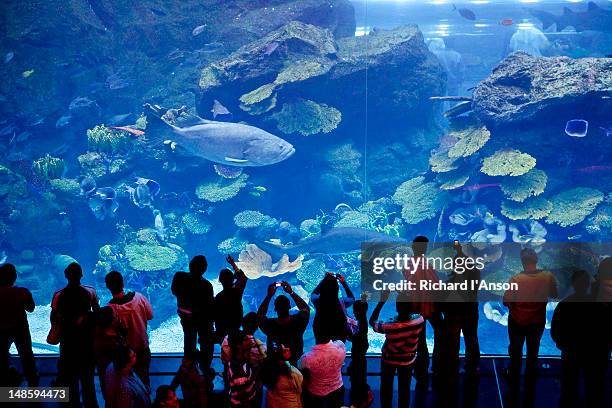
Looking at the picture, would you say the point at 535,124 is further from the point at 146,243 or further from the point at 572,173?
the point at 146,243

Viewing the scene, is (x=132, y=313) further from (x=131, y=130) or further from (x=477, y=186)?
(x=131, y=130)

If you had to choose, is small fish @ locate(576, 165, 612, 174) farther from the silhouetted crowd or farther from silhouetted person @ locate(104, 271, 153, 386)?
silhouetted person @ locate(104, 271, 153, 386)

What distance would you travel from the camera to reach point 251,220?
10961 mm

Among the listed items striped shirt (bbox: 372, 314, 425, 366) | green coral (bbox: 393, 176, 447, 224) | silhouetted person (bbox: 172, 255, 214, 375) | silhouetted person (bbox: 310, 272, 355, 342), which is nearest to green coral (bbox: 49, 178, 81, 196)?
green coral (bbox: 393, 176, 447, 224)

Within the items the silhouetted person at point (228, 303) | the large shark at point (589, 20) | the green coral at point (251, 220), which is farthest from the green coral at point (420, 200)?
the large shark at point (589, 20)

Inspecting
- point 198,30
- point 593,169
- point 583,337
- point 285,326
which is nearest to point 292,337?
point 285,326

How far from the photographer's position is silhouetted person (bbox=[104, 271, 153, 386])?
322 centimetres

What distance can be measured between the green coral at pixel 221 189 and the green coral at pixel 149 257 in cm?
165

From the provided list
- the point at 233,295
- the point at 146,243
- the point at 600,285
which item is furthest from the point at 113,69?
the point at 600,285

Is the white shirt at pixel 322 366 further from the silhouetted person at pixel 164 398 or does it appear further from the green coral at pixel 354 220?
the green coral at pixel 354 220

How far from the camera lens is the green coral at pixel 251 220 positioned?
10.9 m

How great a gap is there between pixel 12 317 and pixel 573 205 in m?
9.97

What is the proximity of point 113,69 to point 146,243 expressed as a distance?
588 centimetres

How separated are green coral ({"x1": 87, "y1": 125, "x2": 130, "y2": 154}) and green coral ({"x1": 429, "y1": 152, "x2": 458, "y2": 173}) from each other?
768cm
